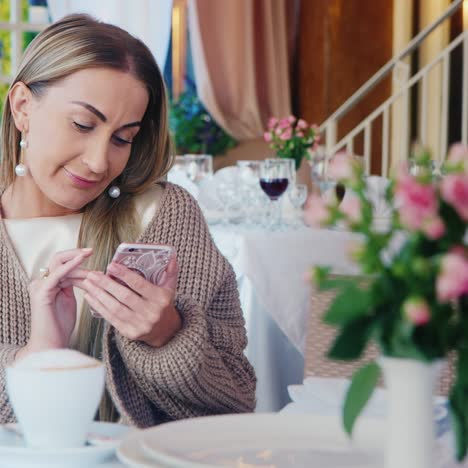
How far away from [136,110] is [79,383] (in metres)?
0.63

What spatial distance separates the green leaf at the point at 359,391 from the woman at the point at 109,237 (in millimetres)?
560

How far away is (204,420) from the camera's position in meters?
0.90

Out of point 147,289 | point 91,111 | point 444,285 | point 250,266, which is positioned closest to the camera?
point 444,285

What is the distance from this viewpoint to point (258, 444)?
2.83ft

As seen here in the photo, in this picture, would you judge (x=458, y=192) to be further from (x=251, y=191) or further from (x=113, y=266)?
(x=251, y=191)

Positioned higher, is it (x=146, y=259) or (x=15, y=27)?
(x=15, y=27)

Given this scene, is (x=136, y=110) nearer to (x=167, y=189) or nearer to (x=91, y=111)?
(x=91, y=111)

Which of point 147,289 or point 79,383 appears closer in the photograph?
point 79,383

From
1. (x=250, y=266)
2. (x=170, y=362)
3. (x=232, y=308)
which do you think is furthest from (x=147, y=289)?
(x=250, y=266)

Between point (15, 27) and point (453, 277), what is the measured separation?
19.5 feet

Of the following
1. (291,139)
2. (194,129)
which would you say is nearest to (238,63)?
(194,129)

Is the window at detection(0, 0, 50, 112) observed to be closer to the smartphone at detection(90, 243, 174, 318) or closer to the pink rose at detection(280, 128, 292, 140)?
the pink rose at detection(280, 128, 292, 140)

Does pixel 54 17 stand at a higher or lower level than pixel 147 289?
higher

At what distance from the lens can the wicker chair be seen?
182 centimetres
